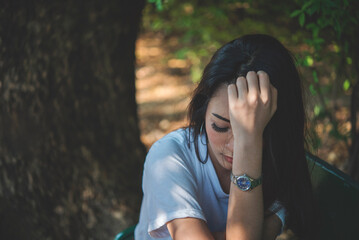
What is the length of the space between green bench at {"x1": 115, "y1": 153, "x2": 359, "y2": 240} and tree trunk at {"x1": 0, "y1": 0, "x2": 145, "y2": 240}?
157 cm

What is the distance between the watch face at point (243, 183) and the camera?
1.51 metres

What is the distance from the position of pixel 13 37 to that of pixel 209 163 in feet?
4.85

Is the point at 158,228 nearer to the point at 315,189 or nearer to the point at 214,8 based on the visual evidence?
the point at 315,189

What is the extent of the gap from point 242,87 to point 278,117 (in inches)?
10.3

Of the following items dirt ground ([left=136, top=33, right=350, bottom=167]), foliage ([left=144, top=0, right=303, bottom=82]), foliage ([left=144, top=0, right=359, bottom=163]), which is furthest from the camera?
dirt ground ([left=136, top=33, right=350, bottom=167])

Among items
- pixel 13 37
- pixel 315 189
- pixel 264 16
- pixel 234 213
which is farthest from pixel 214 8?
pixel 234 213

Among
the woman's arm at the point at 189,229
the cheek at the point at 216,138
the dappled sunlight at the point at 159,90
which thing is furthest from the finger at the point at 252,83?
the dappled sunlight at the point at 159,90

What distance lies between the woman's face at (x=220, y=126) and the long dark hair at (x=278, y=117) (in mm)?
46

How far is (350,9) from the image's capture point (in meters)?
2.16

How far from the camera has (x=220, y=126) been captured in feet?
5.18

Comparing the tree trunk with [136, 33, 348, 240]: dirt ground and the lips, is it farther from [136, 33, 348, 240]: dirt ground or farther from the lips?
[136, 33, 348, 240]: dirt ground

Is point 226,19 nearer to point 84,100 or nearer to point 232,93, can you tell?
point 84,100

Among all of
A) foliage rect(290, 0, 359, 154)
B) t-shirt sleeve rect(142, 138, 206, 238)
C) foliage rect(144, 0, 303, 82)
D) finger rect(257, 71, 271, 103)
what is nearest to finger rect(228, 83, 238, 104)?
finger rect(257, 71, 271, 103)

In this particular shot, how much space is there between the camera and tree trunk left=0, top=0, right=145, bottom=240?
7.82 ft
